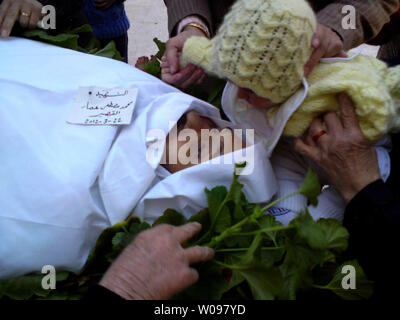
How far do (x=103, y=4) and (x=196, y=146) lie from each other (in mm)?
1025

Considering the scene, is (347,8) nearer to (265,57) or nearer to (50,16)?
(265,57)

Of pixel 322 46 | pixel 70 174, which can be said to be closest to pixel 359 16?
pixel 322 46

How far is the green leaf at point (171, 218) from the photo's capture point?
0.66 metres

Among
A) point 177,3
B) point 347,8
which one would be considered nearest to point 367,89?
point 347,8

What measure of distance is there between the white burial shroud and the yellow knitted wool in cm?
16

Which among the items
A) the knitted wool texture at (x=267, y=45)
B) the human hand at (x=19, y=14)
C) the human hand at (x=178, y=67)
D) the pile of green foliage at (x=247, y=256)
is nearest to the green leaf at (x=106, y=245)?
the pile of green foliage at (x=247, y=256)

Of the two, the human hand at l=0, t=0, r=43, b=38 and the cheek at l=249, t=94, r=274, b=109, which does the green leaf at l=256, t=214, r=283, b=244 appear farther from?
Result: the human hand at l=0, t=0, r=43, b=38

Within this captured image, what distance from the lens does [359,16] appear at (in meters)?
0.82

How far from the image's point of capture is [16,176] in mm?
682

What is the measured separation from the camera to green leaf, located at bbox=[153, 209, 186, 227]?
2.16 ft

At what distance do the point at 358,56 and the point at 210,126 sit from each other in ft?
1.34

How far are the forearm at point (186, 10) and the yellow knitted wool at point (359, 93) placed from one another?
48 cm

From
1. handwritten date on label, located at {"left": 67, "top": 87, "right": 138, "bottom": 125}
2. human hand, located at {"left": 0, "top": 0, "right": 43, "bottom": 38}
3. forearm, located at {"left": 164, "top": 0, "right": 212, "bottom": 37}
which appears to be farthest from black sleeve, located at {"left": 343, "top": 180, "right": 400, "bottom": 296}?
human hand, located at {"left": 0, "top": 0, "right": 43, "bottom": 38}
